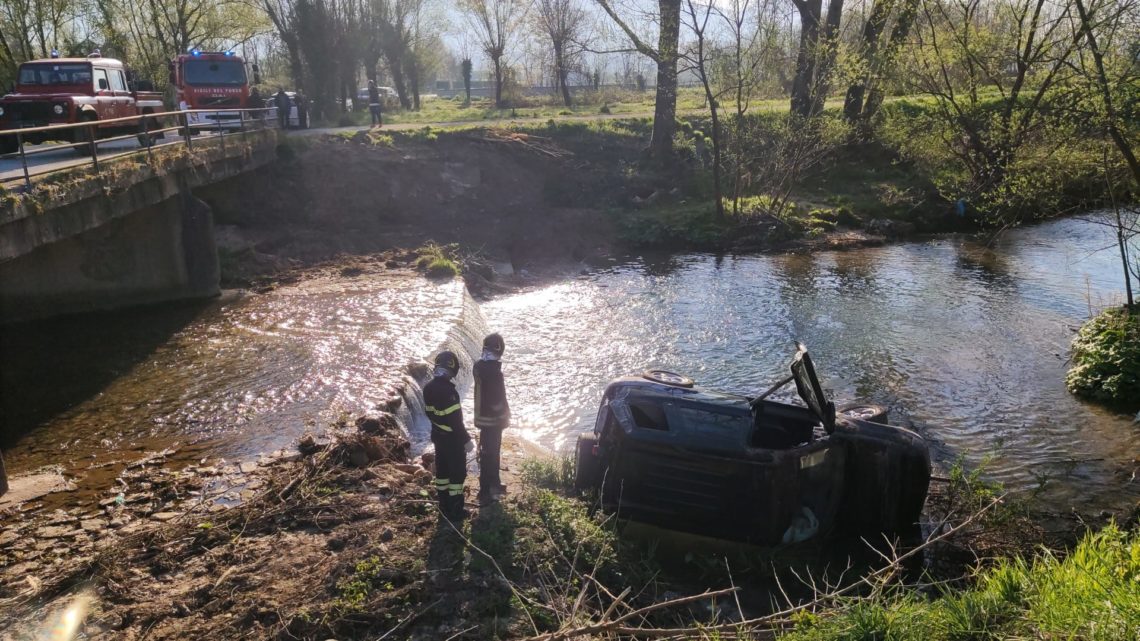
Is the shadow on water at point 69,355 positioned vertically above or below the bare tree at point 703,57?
below

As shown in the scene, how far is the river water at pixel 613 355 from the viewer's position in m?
8.84

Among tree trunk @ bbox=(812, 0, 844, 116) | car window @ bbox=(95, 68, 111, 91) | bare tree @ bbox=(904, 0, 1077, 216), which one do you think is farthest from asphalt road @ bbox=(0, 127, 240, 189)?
tree trunk @ bbox=(812, 0, 844, 116)

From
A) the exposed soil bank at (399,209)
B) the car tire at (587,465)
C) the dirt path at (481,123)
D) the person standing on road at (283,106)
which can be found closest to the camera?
the car tire at (587,465)

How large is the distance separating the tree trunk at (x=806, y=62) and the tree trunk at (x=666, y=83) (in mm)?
3561

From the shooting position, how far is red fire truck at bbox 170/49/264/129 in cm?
2242

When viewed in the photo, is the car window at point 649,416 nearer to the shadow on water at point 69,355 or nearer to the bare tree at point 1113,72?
the shadow on water at point 69,355

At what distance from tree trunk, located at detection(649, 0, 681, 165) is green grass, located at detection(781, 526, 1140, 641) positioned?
1814 centimetres

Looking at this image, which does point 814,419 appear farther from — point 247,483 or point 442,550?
point 247,483

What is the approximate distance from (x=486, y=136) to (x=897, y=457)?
2095cm

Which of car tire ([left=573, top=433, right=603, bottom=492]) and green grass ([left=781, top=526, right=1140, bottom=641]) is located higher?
green grass ([left=781, top=526, right=1140, bottom=641])

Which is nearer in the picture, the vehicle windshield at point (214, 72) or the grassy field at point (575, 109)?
the vehicle windshield at point (214, 72)

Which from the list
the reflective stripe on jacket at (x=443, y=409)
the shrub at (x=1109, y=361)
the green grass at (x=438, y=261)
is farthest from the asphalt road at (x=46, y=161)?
the shrub at (x=1109, y=361)

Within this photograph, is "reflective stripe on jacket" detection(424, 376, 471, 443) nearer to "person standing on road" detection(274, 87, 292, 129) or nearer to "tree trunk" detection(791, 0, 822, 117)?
"tree trunk" detection(791, 0, 822, 117)

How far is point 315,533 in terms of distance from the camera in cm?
614
